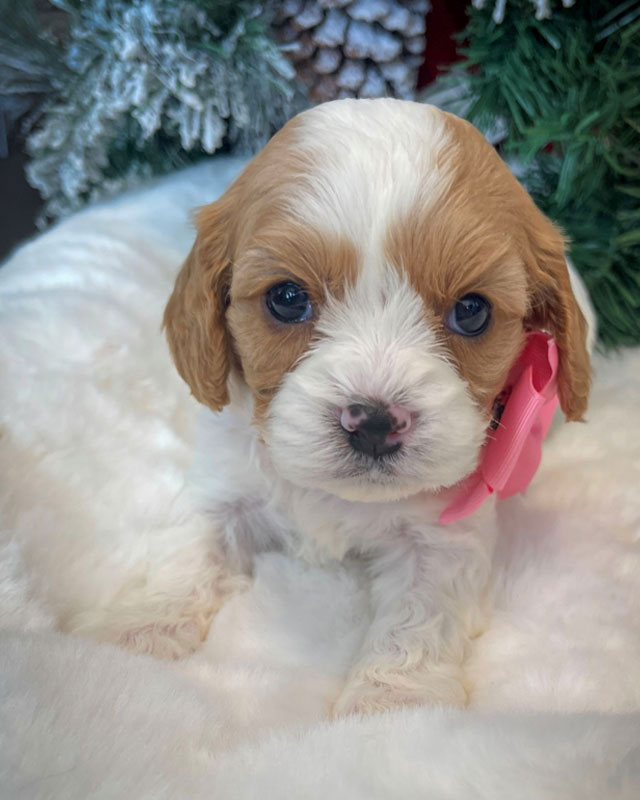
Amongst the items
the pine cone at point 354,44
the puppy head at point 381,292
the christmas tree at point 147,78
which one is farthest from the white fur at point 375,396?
the pine cone at point 354,44

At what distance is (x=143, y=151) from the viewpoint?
3529 millimetres

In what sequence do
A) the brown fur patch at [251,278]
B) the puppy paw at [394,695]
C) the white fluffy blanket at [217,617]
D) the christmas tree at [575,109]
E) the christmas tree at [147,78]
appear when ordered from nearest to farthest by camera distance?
the white fluffy blanket at [217,617], the brown fur patch at [251,278], the puppy paw at [394,695], the christmas tree at [575,109], the christmas tree at [147,78]

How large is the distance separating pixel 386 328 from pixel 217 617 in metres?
0.98

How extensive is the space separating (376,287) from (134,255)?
182 centimetres

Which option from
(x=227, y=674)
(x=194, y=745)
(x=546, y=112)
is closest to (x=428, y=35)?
(x=546, y=112)

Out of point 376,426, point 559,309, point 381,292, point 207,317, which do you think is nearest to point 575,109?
point 559,309

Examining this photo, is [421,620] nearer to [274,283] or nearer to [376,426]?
Answer: [376,426]

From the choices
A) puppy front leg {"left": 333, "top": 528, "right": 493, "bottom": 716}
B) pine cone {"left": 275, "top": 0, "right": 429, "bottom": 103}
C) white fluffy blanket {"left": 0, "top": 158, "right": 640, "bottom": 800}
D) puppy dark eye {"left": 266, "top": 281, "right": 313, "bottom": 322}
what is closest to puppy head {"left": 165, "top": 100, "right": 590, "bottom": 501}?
puppy dark eye {"left": 266, "top": 281, "right": 313, "bottom": 322}

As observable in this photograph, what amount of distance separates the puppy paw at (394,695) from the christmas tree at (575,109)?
1723mm

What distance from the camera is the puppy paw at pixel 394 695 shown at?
65.6 inches

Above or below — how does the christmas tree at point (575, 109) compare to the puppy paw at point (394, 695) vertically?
above

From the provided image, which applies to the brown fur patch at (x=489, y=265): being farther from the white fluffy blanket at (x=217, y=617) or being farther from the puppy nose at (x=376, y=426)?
the white fluffy blanket at (x=217, y=617)

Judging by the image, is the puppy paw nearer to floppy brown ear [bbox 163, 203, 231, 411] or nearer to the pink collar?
the pink collar

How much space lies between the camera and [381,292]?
1542 millimetres
